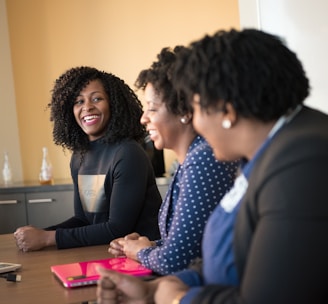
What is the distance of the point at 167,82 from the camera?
1.64m

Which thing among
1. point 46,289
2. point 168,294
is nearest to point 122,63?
point 46,289

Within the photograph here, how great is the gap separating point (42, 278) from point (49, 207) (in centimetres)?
264

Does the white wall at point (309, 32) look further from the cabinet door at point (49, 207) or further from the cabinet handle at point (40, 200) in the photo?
the cabinet handle at point (40, 200)

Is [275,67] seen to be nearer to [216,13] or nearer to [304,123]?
[304,123]

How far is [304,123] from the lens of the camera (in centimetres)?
101

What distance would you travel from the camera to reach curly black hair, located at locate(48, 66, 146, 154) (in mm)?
2359

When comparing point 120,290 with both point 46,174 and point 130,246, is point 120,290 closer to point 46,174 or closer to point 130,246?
point 130,246

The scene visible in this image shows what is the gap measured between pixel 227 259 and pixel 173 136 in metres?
0.65

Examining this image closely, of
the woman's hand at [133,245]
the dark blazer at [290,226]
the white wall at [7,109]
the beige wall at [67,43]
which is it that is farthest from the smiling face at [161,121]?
the white wall at [7,109]

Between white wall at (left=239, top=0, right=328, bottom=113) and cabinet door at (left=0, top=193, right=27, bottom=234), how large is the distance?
2385mm

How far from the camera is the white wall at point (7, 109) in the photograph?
4.73m

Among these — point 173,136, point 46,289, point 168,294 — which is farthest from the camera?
point 173,136

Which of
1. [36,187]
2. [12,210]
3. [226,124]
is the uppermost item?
[226,124]

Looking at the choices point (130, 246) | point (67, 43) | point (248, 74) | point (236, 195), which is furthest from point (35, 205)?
point (248, 74)
